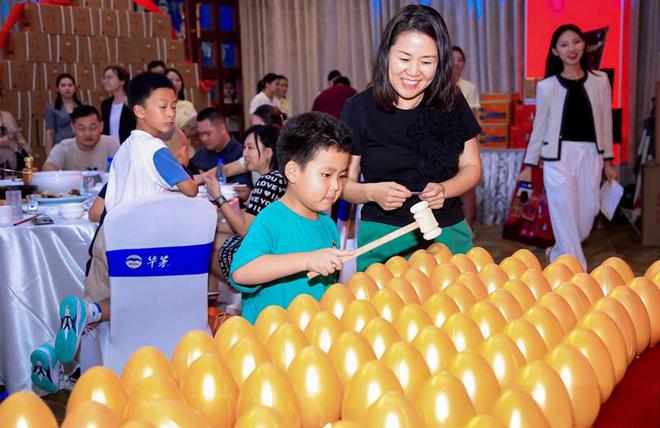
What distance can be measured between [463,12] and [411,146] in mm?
6775

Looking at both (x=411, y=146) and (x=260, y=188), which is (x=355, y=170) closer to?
(x=411, y=146)

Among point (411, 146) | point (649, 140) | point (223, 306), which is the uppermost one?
point (411, 146)

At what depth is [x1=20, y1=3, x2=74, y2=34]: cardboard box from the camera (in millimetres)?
7441

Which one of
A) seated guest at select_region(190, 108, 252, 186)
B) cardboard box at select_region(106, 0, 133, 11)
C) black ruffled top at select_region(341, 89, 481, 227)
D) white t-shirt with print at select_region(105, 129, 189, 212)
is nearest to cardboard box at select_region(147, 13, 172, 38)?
cardboard box at select_region(106, 0, 133, 11)

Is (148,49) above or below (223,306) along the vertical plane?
above

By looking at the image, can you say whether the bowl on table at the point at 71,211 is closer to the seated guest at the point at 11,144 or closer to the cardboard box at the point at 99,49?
the seated guest at the point at 11,144

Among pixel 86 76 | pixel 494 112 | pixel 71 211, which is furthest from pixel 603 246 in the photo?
pixel 86 76

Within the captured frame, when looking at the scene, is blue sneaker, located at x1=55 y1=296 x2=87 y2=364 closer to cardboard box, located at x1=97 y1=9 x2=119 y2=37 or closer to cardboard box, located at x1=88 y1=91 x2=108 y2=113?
cardboard box, located at x1=88 y1=91 x2=108 y2=113

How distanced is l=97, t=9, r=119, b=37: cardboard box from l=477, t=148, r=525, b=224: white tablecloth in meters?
4.03

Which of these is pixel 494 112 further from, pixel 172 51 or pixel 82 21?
pixel 82 21

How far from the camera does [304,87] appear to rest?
10164 mm

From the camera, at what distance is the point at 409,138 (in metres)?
2.03

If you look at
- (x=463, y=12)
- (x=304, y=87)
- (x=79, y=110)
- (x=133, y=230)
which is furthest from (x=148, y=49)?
(x=133, y=230)

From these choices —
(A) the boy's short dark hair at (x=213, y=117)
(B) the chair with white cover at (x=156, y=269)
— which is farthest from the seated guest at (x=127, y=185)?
(A) the boy's short dark hair at (x=213, y=117)
